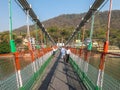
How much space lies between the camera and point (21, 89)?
23.2 feet

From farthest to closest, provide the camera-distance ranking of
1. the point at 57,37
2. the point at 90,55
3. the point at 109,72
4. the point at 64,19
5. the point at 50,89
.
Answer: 1. the point at 64,19
2. the point at 57,37
3. the point at 90,55
4. the point at 50,89
5. the point at 109,72

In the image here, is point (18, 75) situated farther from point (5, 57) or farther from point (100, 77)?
point (100, 77)

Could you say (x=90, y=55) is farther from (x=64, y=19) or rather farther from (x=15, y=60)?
(x=64, y=19)

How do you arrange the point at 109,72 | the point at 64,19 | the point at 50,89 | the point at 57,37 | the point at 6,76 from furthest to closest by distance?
1. the point at 64,19
2. the point at 57,37
3. the point at 50,89
4. the point at 109,72
5. the point at 6,76

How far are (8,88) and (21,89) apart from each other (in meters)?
1.47

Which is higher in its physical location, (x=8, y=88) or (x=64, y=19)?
(x=64, y=19)

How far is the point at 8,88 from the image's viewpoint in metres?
5.63

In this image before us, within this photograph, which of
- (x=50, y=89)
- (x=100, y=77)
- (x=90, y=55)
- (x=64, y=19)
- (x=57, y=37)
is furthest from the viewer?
(x=64, y=19)

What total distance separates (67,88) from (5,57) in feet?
12.8

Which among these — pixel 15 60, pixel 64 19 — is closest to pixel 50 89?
pixel 15 60

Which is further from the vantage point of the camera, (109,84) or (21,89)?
(21,89)

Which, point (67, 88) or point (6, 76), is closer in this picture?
point (6, 76)

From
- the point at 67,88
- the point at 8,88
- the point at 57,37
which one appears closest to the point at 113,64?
the point at 8,88

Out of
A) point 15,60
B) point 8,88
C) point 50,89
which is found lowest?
point 50,89
